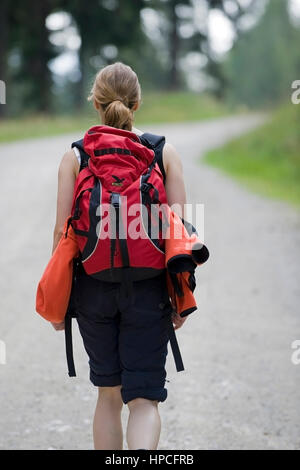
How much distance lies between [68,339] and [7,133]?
1942cm

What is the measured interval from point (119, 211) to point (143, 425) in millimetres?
887

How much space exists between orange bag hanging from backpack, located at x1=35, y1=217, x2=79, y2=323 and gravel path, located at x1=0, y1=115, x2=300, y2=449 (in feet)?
4.55

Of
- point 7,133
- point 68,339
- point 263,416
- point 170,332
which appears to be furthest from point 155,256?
point 7,133

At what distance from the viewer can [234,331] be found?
18.7 feet

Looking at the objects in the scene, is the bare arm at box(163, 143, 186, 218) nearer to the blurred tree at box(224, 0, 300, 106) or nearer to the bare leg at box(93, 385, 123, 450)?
the bare leg at box(93, 385, 123, 450)

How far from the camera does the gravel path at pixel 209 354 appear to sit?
3.94 m

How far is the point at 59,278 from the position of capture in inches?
104

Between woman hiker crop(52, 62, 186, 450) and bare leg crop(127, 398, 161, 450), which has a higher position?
woman hiker crop(52, 62, 186, 450)

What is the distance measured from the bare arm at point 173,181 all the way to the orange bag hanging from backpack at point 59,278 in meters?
0.44

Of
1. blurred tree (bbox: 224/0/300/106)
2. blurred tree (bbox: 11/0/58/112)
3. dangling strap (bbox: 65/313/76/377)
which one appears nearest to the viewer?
dangling strap (bbox: 65/313/76/377)

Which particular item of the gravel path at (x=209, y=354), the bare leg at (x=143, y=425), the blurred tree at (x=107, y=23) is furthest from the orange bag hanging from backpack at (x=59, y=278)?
the blurred tree at (x=107, y=23)

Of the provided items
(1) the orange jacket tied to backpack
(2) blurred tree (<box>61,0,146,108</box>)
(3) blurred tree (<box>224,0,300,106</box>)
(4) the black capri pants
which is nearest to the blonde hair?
(1) the orange jacket tied to backpack

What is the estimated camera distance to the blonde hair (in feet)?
8.75
